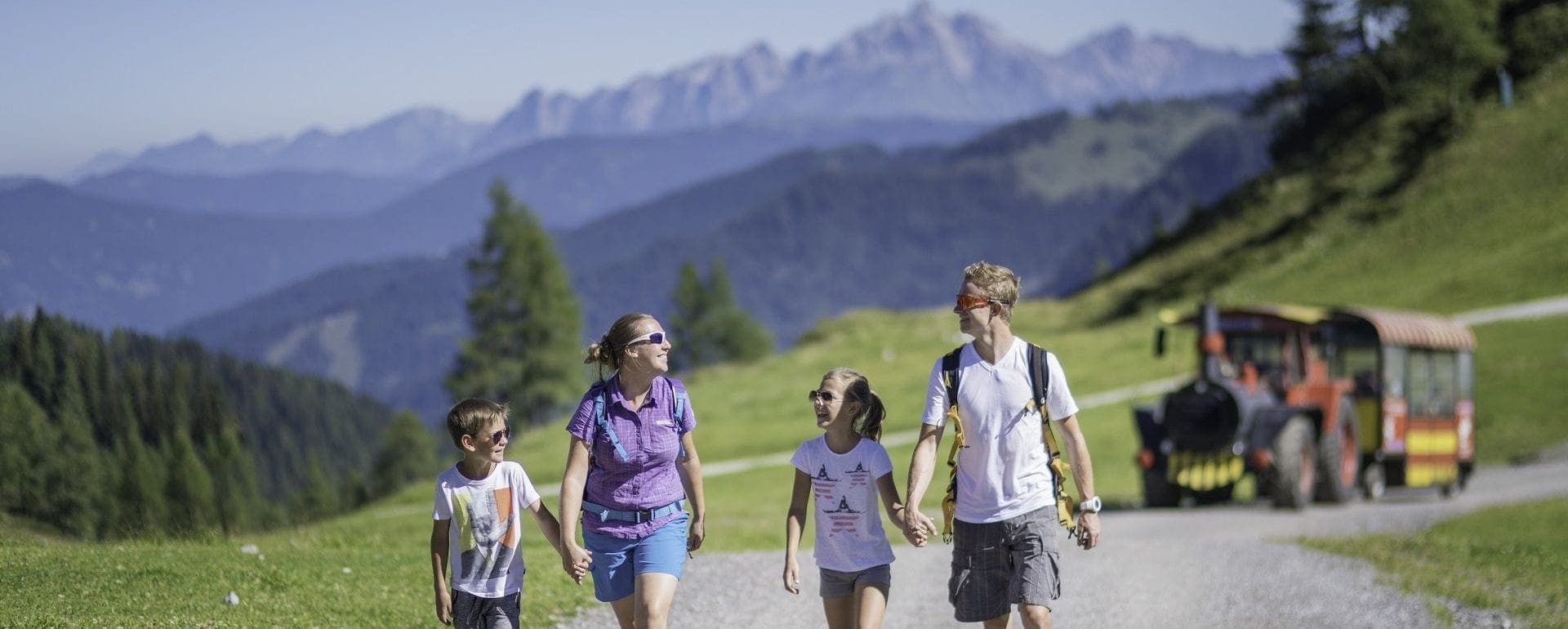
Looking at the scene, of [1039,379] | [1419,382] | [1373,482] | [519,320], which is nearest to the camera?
[1039,379]

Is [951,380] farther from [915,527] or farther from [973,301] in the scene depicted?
[915,527]

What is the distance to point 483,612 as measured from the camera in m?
7.88

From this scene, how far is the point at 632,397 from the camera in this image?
26.4 ft

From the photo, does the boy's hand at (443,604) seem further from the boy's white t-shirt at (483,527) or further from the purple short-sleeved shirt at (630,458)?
the purple short-sleeved shirt at (630,458)

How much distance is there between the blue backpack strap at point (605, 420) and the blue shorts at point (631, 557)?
1.57 feet

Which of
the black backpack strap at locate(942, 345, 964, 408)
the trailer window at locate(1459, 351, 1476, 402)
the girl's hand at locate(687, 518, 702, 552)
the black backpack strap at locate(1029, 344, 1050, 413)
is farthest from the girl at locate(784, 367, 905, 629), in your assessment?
the trailer window at locate(1459, 351, 1476, 402)

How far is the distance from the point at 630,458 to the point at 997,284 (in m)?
2.24

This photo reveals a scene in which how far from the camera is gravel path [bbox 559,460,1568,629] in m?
12.4

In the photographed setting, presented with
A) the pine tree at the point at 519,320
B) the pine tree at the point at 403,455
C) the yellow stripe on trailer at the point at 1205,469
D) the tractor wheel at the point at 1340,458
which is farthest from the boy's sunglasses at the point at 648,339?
the pine tree at the point at 403,455

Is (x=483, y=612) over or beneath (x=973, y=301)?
beneath

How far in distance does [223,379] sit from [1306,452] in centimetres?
3438

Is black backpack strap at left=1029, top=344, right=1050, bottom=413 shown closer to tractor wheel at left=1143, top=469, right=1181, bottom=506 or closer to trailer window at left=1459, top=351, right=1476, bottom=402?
tractor wheel at left=1143, top=469, right=1181, bottom=506

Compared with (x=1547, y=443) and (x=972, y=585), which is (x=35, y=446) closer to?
(x=972, y=585)

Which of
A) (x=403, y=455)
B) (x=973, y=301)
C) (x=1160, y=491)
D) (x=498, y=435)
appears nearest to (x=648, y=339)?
(x=498, y=435)
